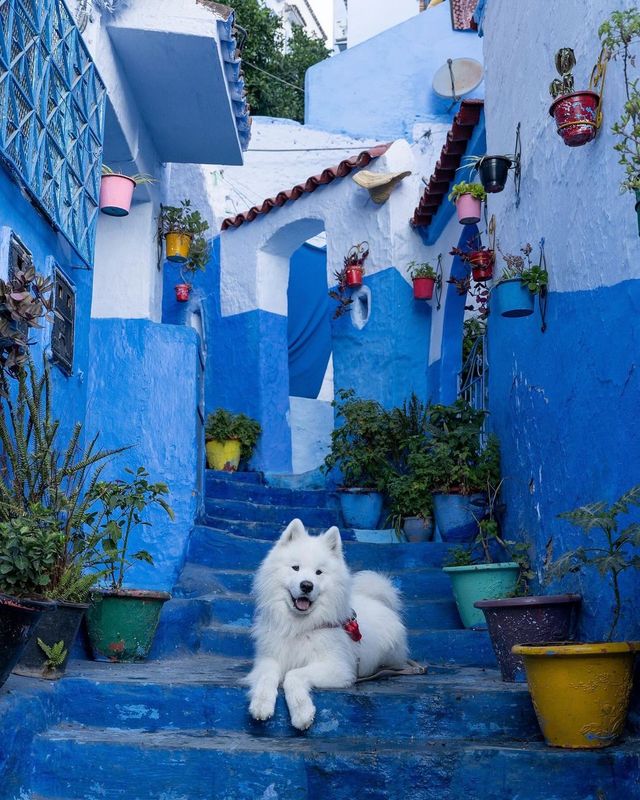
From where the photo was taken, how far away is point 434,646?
4996 mm

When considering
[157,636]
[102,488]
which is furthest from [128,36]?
[157,636]

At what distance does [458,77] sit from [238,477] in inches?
269

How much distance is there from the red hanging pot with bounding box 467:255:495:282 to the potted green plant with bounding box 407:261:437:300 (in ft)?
8.12

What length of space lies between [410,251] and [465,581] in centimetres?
495

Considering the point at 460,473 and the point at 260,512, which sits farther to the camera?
the point at 260,512

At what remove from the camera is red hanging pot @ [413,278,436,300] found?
9.02 metres

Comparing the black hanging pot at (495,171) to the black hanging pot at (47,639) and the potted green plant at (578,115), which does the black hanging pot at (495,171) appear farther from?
the black hanging pot at (47,639)

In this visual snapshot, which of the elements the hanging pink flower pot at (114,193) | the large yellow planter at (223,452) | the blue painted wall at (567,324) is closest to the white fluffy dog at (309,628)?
the blue painted wall at (567,324)

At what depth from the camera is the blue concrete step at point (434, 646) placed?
16.1 feet

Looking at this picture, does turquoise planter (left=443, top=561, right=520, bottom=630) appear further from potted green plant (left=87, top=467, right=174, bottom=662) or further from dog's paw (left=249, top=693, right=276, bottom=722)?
dog's paw (left=249, top=693, right=276, bottom=722)

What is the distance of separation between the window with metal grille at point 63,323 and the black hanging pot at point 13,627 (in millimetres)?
2133

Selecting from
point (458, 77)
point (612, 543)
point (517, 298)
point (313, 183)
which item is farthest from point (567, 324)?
point (458, 77)

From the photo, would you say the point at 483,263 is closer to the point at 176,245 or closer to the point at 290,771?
the point at 176,245

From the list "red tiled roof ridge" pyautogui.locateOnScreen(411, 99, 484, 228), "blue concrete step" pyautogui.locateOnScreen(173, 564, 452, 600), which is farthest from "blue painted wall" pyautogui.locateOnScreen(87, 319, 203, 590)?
"red tiled roof ridge" pyautogui.locateOnScreen(411, 99, 484, 228)
